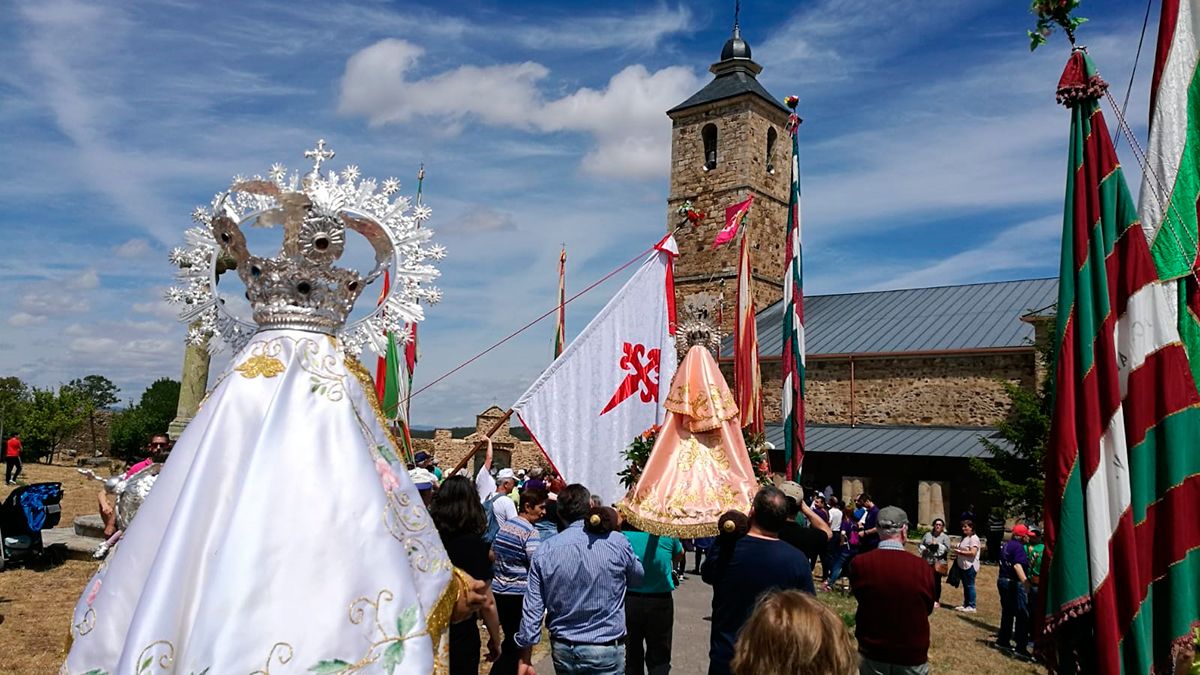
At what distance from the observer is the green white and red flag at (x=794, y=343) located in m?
9.84

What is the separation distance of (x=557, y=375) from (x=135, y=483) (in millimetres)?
4012

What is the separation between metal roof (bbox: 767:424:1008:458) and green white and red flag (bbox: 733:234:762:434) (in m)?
12.0

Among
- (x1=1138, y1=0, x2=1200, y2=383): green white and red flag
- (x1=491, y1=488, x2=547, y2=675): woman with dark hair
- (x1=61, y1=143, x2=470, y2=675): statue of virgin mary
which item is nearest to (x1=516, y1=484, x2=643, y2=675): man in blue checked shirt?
(x1=491, y1=488, x2=547, y2=675): woman with dark hair

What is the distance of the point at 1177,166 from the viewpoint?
4137mm

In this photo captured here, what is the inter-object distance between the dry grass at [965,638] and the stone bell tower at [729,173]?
1890cm

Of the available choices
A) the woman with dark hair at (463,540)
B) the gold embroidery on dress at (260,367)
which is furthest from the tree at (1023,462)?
the gold embroidery on dress at (260,367)

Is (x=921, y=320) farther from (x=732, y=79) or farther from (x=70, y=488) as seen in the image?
(x=70, y=488)

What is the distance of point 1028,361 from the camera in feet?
74.0

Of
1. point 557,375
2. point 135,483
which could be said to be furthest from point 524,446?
point 135,483

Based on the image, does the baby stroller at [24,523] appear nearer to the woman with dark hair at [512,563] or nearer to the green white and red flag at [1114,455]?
the woman with dark hair at [512,563]

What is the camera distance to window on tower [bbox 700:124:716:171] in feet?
108

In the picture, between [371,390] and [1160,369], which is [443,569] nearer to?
[371,390]

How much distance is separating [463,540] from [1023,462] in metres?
16.9

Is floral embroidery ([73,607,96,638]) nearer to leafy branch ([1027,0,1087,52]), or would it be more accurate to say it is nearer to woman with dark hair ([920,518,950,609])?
leafy branch ([1027,0,1087,52])
